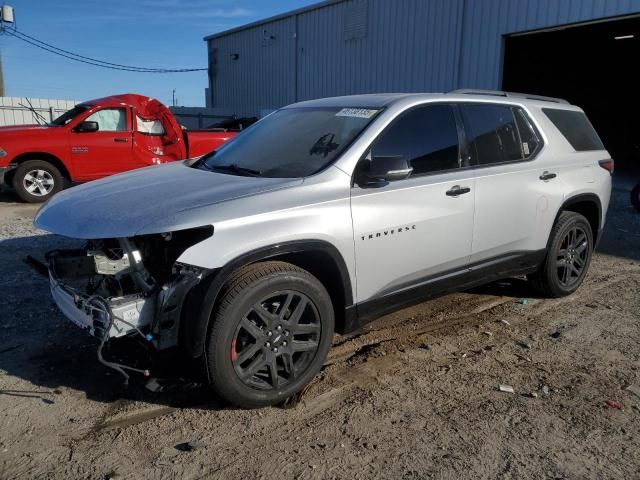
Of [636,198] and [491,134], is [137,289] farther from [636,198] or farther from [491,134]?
[636,198]

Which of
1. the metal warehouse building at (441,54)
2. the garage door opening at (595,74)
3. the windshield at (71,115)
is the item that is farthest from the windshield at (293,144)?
the garage door opening at (595,74)

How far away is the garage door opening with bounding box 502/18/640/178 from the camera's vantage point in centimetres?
1642

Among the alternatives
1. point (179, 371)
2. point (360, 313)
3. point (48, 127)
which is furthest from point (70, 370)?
point (48, 127)

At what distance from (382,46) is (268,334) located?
1551cm

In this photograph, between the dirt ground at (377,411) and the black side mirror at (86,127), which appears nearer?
the dirt ground at (377,411)

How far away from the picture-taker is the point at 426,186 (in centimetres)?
363

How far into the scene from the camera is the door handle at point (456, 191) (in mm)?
3752

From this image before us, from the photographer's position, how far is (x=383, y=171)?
3225 millimetres

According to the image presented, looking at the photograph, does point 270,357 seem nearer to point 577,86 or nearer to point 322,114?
point 322,114

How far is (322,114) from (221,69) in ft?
79.4

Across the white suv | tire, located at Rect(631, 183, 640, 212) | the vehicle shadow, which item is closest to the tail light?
the white suv

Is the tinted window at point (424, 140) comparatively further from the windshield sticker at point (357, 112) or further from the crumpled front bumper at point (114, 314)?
the crumpled front bumper at point (114, 314)

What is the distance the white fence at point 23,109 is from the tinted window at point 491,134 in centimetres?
1694

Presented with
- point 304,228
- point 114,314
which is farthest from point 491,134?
point 114,314
